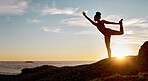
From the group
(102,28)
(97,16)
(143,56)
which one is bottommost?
(143,56)

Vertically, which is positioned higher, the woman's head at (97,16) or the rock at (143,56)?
the woman's head at (97,16)

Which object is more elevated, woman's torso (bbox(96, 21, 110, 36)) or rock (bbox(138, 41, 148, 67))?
woman's torso (bbox(96, 21, 110, 36))

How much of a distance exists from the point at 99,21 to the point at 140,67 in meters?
4.28

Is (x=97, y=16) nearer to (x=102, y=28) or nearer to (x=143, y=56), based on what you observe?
(x=102, y=28)

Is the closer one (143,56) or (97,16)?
(143,56)

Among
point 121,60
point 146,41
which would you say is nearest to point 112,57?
point 121,60

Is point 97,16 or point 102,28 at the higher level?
point 97,16

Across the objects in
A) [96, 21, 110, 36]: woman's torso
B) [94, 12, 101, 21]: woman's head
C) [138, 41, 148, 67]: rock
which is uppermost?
[94, 12, 101, 21]: woman's head

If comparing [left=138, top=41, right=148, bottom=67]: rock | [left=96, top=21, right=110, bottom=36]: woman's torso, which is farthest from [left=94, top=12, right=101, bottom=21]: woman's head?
[left=138, top=41, right=148, bottom=67]: rock

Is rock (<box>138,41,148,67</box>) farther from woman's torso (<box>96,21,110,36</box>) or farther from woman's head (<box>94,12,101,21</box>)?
woman's head (<box>94,12,101,21</box>)

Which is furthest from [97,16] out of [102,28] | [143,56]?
[143,56]

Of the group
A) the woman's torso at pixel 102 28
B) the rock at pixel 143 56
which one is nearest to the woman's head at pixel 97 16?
the woman's torso at pixel 102 28

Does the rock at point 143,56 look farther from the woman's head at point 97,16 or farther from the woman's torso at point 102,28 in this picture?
the woman's head at point 97,16

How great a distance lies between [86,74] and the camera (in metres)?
12.0
